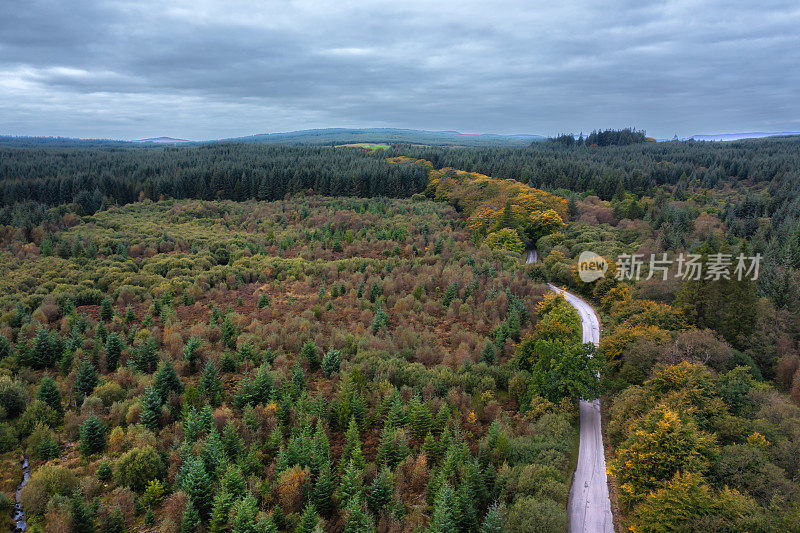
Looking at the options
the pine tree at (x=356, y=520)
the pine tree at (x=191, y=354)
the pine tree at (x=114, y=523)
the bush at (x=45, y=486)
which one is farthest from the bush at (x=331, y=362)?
the bush at (x=45, y=486)

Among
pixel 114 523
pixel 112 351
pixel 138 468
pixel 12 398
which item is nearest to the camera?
pixel 114 523

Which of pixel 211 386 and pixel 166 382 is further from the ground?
pixel 166 382

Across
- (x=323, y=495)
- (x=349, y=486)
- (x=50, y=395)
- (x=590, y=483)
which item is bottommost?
(x=590, y=483)

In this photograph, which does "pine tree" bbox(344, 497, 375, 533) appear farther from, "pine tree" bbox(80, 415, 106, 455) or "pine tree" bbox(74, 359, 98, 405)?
"pine tree" bbox(74, 359, 98, 405)

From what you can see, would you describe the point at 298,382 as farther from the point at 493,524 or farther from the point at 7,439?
the point at 7,439

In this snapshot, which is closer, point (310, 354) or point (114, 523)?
point (114, 523)

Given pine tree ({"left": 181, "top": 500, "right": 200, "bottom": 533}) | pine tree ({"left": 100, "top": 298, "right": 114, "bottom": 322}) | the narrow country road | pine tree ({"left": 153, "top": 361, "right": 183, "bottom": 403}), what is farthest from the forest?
the narrow country road

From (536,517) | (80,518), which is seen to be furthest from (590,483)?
(80,518)
